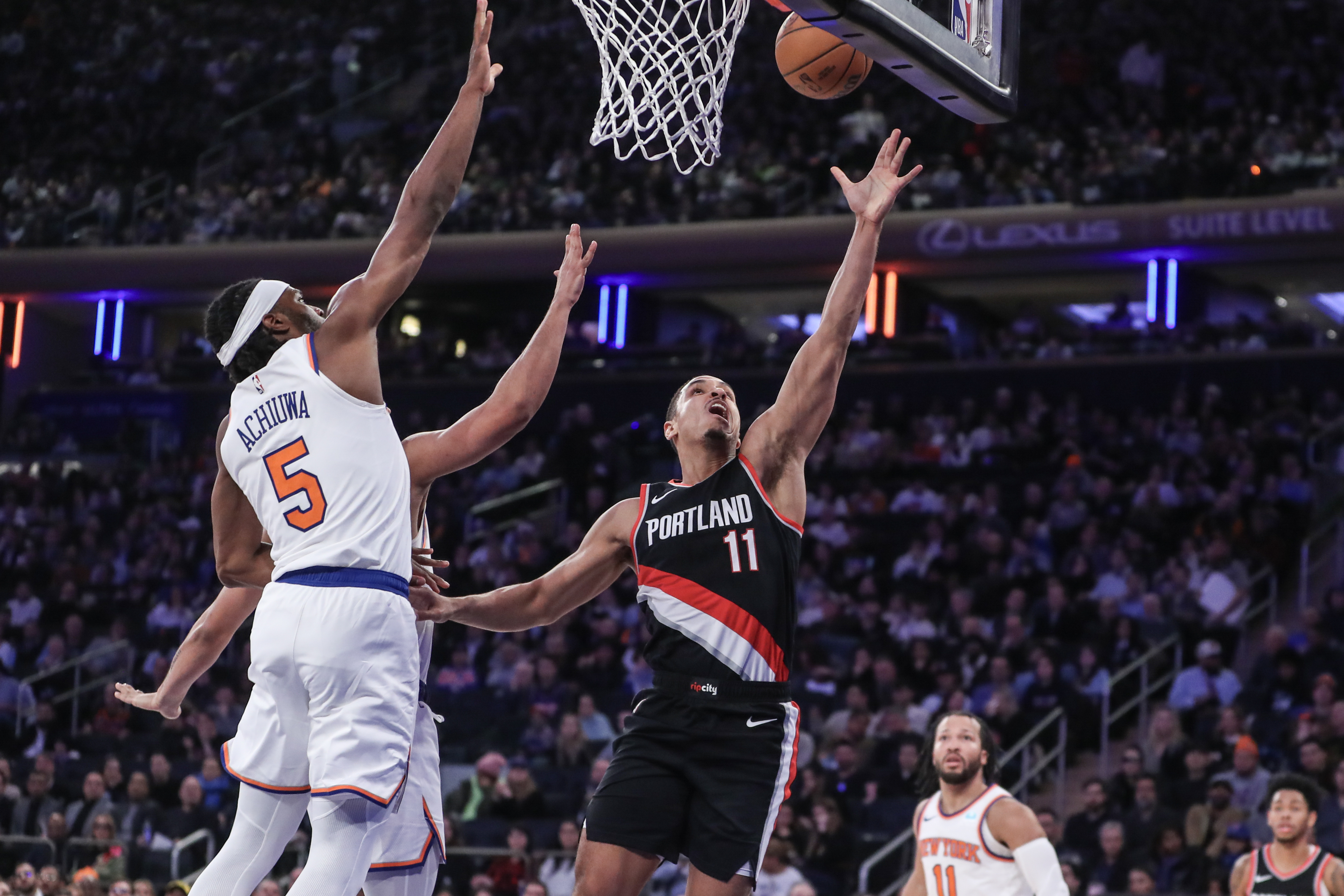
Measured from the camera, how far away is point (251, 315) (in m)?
4.83

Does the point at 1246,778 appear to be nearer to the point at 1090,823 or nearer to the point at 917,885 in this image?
the point at 1090,823

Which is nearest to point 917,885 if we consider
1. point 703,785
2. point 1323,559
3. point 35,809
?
point 703,785

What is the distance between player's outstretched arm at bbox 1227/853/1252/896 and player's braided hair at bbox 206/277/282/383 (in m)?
5.64

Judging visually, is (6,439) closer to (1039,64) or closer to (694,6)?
(1039,64)

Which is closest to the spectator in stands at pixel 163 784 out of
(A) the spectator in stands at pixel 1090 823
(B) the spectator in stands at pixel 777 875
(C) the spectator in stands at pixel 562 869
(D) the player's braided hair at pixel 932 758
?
(C) the spectator in stands at pixel 562 869

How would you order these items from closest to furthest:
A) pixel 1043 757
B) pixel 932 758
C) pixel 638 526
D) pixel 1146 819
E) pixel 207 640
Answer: pixel 207 640
pixel 638 526
pixel 932 758
pixel 1146 819
pixel 1043 757

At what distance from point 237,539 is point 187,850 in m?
9.75

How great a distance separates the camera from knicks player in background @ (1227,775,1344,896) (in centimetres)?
788

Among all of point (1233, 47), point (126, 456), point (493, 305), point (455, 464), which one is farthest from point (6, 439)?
point (455, 464)

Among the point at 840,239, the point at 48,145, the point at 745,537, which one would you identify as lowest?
the point at 745,537

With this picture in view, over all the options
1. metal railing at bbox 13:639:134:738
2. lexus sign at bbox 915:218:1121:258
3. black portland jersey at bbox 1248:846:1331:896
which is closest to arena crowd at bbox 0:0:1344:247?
lexus sign at bbox 915:218:1121:258

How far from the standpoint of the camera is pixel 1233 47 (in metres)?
22.6

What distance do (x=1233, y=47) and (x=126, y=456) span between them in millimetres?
16435

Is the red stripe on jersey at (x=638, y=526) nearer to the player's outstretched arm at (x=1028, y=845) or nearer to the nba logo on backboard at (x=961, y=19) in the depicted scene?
the nba logo on backboard at (x=961, y=19)
